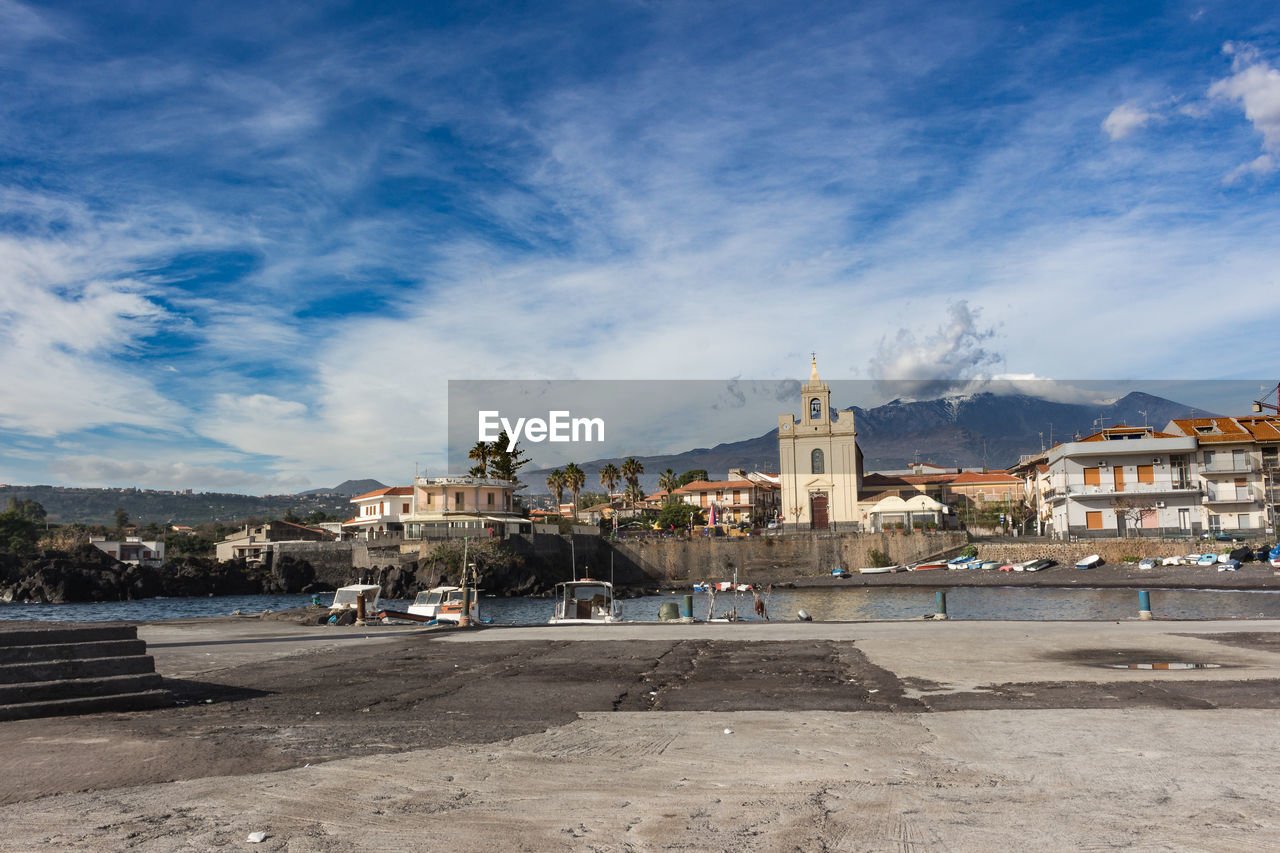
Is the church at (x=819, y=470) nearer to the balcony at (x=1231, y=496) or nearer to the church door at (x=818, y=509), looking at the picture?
the church door at (x=818, y=509)

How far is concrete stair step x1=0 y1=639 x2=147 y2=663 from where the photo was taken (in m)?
10.3

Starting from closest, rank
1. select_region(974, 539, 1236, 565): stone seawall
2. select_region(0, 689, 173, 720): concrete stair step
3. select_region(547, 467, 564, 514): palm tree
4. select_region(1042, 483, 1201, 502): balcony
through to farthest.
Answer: select_region(0, 689, 173, 720): concrete stair step, select_region(974, 539, 1236, 565): stone seawall, select_region(1042, 483, 1201, 502): balcony, select_region(547, 467, 564, 514): palm tree

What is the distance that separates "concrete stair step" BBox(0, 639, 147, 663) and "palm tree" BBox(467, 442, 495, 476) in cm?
8583

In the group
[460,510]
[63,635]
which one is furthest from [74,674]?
[460,510]

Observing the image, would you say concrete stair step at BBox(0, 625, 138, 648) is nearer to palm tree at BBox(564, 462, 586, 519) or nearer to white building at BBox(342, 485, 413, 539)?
white building at BBox(342, 485, 413, 539)

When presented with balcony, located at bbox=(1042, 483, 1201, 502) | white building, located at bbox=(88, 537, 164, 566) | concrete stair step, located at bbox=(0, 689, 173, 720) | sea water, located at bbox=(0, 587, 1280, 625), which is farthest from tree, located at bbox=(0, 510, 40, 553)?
concrete stair step, located at bbox=(0, 689, 173, 720)

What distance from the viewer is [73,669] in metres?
10.4

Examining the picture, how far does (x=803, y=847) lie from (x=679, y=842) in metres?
0.78

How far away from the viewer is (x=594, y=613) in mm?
31688

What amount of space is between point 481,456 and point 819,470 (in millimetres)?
38883

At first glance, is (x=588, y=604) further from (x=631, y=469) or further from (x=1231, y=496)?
(x=631, y=469)

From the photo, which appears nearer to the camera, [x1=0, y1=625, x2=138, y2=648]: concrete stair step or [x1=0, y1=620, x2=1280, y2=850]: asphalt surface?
[x1=0, y1=620, x2=1280, y2=850]: asphalt surface

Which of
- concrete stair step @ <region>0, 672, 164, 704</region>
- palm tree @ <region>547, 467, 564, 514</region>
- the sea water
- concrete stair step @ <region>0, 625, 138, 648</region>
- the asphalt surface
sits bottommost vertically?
the sea water

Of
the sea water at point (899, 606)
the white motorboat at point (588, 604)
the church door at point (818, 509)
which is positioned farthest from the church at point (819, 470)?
the white motorboat at point (588, 604)
